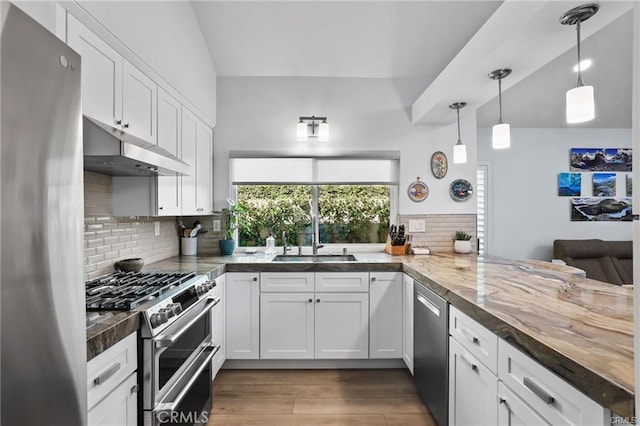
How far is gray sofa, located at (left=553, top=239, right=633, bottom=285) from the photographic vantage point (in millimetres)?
4137

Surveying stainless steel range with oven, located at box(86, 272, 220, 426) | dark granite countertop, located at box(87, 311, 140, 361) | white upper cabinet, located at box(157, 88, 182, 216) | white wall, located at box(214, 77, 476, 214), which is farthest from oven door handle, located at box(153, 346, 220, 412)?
white wall, located at box(214, 77, 476, 214)

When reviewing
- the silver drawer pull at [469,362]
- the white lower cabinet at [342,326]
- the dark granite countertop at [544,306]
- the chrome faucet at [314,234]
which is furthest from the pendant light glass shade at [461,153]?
the silver drawer pull at [469,362]

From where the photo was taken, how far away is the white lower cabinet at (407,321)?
2668 millimetres

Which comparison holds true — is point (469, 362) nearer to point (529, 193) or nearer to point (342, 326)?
point (342, 326)

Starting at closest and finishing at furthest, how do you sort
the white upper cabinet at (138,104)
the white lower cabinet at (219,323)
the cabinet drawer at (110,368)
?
the cabinet drawer at (110,368), the white upper cabinet at (138,104), the white lower cabinet at (219,323)

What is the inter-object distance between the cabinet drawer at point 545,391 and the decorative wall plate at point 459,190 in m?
2.45

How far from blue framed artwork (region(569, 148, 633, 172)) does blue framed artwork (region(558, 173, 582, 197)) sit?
9 centimetres

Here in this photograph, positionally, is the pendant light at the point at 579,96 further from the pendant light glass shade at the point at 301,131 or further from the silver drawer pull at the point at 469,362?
the pendant light glass shade at the point at 301,131

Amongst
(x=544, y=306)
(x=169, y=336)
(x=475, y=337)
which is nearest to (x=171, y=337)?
(x=169, y=336)

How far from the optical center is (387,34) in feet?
10.2

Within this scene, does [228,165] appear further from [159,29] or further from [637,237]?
[637,237]

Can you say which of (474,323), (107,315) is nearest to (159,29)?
(107,315)

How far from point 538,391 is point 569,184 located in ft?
13.6

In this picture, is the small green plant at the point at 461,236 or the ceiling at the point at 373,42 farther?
the small green plant at the point at 461,236
